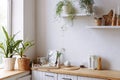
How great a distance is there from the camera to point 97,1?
2.97 m

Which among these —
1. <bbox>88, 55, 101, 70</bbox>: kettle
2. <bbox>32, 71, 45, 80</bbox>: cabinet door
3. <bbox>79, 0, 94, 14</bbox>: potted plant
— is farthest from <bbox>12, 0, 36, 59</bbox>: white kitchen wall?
<bbox>88, 55, 101, 70</bbox>: kettle

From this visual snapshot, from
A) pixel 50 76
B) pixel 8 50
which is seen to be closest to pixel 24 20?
pixel 8 50

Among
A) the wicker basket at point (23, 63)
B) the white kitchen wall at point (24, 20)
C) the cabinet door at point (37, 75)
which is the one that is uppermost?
the white kitchen wall at point (24, 20)

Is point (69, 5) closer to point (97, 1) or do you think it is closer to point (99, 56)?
point (97, 1)

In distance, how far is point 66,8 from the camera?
305cm

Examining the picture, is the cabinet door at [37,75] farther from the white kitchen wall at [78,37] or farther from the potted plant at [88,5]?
the potted plant at [88,5]

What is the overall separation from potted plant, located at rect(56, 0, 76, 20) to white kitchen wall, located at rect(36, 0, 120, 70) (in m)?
0.13

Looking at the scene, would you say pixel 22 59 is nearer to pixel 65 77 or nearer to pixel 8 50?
pixel 8 50

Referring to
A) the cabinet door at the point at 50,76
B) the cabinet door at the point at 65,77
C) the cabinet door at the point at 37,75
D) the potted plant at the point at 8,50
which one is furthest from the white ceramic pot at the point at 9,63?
the cabinet door at the point at 65,77

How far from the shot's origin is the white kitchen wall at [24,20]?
317 cm

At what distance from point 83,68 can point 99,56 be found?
0.31 meters

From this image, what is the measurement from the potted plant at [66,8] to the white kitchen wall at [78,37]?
0.13 meters

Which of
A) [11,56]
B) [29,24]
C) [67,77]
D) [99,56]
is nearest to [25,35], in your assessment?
[29,24]

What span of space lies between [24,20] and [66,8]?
2.39ft
